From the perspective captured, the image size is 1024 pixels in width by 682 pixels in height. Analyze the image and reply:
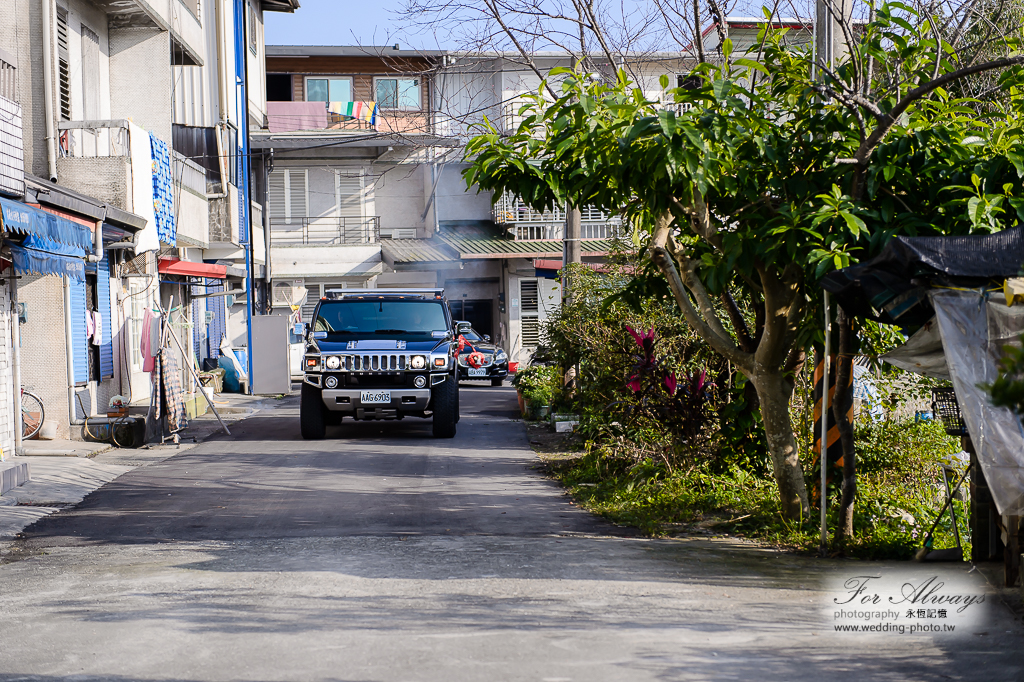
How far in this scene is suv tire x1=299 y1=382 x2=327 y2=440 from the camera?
1452 cm

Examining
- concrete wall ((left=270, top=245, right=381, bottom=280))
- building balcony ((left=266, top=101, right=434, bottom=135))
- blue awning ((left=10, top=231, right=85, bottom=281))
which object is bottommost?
blue awning ((left=10, top=231, right=85, bottom=281))

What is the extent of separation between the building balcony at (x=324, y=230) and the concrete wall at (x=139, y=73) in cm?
1552

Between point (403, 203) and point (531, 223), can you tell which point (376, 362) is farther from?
point (403, 203)

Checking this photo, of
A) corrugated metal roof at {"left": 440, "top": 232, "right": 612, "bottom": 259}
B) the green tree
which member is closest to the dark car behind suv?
corrugated metal roof at {"left": 440, "top": 232, "right": 612, "bottom": 259}

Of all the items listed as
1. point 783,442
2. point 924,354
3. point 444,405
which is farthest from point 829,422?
point 444,405

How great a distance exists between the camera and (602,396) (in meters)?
11.2

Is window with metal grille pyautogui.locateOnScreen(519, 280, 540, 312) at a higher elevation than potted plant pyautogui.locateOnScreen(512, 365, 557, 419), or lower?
higher

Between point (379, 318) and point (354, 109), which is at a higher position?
point (354, 109)

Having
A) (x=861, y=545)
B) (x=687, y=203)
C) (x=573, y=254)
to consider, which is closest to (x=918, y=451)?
(x=861, y=545)

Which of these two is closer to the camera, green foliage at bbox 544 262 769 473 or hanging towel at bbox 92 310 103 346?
green foliage at bbox 544 262 769 473

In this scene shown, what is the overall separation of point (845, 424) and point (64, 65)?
1324 centimetres

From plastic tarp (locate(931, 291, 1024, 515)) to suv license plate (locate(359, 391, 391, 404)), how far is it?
31.8ft

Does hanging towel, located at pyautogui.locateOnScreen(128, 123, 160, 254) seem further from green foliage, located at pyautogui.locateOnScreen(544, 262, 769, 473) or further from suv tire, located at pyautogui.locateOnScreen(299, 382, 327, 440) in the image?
green foliage, located at pyautogui.locateOnScreen(544, 262, 769, 473)

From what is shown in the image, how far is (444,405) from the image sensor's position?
47.8ft
